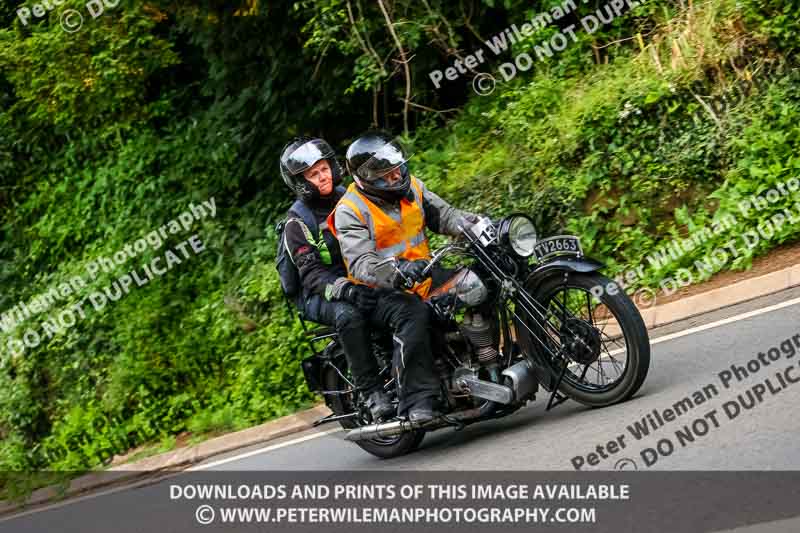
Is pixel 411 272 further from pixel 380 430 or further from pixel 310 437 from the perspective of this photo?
pixel 310 437

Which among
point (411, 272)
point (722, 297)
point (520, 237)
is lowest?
point (722, 297)

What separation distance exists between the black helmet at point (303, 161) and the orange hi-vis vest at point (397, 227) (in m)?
0.49

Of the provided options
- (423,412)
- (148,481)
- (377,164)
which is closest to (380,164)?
(377,164)

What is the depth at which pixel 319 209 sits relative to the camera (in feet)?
25.3

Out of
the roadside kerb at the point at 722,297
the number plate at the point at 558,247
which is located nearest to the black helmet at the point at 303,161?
the number plate at the point at 558,247

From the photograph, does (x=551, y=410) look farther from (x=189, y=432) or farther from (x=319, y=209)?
(x=189, y=432)

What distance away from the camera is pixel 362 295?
706 cm

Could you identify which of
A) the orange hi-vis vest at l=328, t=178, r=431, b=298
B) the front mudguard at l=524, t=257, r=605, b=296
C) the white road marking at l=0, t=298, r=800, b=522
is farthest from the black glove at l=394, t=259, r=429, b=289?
the white road marking at l=0, t=298, r=800, b=522

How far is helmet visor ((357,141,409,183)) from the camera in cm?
687

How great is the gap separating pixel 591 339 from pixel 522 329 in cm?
45

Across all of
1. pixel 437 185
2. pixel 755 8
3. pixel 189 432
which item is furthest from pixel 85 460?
pixel 755 8

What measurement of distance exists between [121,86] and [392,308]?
942 centimetres

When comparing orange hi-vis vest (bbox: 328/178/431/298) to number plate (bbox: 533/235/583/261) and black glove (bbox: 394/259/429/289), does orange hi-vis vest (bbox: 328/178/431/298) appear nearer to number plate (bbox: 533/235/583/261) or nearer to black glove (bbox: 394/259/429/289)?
black glove (bbox: 394/259/429/289)

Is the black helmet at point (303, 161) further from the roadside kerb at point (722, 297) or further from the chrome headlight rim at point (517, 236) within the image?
the roadside kerb at point (722, 297)
